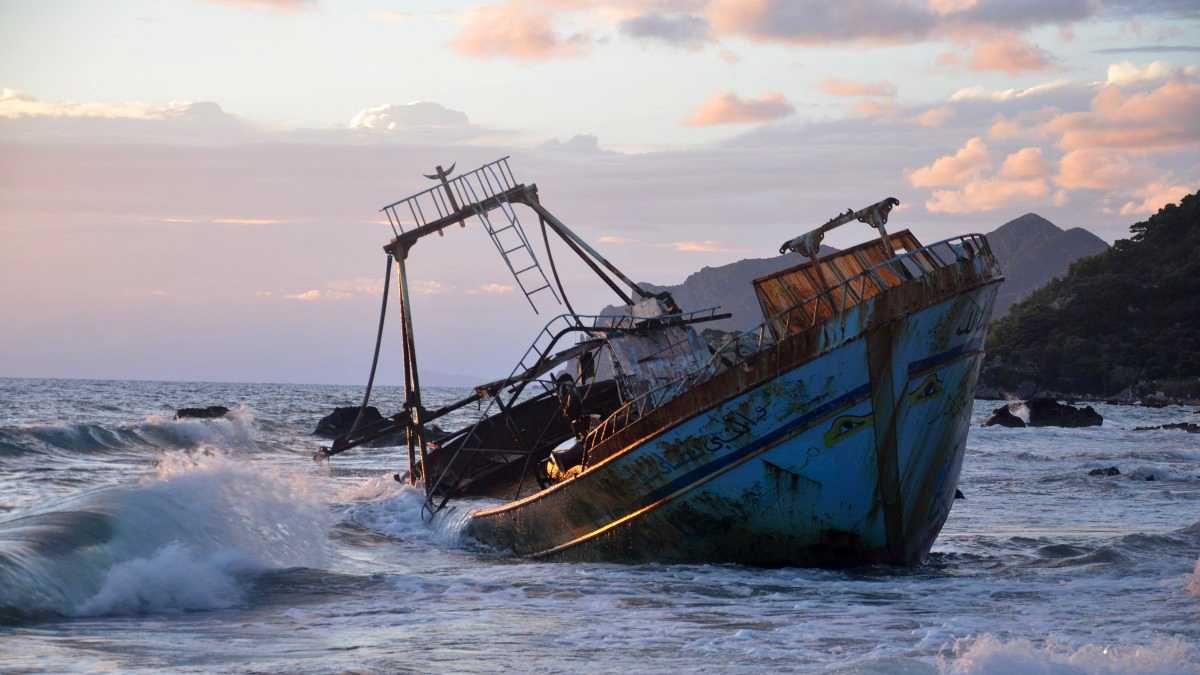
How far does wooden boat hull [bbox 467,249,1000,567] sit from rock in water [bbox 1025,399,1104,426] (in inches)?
1920

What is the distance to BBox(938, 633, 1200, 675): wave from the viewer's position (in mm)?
9055

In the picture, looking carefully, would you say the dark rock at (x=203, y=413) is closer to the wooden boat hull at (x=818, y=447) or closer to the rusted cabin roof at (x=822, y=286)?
the wooden boat hull at (x=818, y=447)

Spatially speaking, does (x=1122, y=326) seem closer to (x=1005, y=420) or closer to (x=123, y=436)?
(x=1005, y=420)

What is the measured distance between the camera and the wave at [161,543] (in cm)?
1333

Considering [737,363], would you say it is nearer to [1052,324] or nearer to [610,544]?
[610,544]

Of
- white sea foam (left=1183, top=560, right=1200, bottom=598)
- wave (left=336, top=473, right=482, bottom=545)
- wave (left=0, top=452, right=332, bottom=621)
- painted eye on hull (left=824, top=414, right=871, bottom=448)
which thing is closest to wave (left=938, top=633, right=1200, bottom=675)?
white sea foam (left=1183, top=560, right=1200, bottom=598)

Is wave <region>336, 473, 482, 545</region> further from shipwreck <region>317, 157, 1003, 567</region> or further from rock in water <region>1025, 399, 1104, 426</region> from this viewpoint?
rock in water <region>1025, 399, 1104, 426</region>

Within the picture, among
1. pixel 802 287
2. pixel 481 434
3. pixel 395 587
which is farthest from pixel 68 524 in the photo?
pixel 481 434

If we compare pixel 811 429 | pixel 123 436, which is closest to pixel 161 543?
pixel 811 429

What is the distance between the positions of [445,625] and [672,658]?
Result: 2667mm

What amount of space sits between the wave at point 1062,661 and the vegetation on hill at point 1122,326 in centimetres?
9436

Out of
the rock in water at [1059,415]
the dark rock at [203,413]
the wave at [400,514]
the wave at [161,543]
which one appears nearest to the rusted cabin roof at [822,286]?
the wave at [161,543]

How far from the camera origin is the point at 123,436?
47438 mm

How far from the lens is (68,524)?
15.5 m
